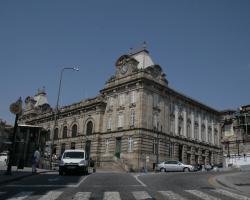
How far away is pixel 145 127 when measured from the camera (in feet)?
142

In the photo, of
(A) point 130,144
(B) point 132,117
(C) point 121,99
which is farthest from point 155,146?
(C) point 121,99

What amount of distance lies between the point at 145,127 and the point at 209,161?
21150 mm

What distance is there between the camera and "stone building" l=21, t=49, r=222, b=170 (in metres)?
43.6

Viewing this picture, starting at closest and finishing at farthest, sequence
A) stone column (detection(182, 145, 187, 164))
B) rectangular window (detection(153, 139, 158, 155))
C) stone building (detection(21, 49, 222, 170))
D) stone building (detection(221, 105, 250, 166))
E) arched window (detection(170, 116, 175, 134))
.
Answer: stone building (detection(21, 49, 222, 170))
rectangular window (detection(153, 139, 158, 155))
arched window (detection(170, 116, 175, 134))
stone column (detection(182, 145, 187, 164))
stone building (detection(221, 105, 250, 166))

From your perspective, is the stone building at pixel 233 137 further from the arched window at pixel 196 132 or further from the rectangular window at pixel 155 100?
the rectangular window at pixel 155 100

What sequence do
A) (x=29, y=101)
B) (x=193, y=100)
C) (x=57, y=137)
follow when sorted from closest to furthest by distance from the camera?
(x=193, y=100) < (x=57, y=137) < (x=29, y=101)

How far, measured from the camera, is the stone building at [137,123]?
4356 centimetres

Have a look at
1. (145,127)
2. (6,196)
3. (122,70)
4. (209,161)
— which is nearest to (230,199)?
(6,196)

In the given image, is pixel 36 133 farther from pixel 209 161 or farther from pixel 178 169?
pixel 209 161

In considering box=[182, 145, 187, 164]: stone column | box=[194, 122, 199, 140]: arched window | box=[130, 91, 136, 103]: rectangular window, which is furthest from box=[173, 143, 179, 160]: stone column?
box=[130, 91, 136, 103]: rectangular window

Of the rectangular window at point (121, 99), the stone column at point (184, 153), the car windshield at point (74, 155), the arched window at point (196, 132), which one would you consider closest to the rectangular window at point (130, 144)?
the rectangular window at point (121, 99)

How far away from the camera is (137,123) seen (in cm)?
4325

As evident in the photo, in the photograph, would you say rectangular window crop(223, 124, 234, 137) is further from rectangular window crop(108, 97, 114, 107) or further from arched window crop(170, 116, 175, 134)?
rectangular window crop(108, 97, 114, 107)

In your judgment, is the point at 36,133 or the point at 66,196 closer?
the point at 66,196
